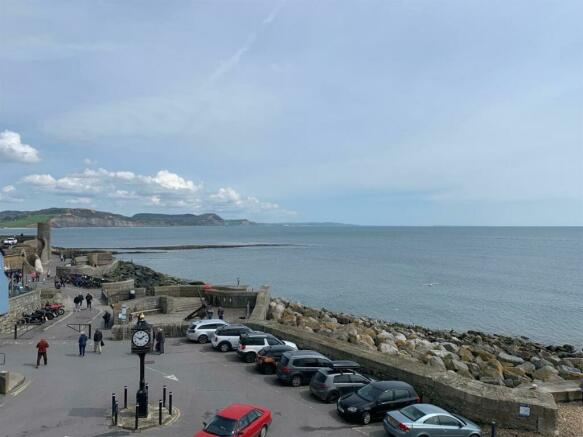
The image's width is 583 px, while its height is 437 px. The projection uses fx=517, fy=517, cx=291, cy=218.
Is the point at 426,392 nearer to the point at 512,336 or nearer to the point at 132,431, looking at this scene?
the point at 132,431

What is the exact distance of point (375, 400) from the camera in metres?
14.2

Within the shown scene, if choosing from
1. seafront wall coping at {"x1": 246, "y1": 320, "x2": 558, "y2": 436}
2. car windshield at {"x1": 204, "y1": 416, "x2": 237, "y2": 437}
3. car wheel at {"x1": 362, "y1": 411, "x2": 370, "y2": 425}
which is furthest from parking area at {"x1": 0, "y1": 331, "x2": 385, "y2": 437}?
seafront wall coping at {"x1": 246, "y1": 320, "x2": 558, "y2": 436}

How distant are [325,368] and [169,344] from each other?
31.4 feet

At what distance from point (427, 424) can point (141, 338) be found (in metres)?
7.90

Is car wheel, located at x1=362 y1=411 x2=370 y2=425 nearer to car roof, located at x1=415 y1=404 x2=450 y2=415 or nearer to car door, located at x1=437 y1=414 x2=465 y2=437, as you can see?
car roof, located at x1=415 y1=404 x2=450 y2=415

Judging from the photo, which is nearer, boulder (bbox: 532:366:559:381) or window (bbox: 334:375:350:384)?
window (bbox: 334:375:350:384)

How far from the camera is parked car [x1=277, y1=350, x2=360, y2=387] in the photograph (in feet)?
56.9

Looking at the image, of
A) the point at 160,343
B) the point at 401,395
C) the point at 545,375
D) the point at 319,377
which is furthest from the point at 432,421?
the point at 545,375

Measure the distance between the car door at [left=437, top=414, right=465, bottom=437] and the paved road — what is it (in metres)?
1.74

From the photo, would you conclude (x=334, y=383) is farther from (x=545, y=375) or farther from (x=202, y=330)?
A: (x=545, y=375)

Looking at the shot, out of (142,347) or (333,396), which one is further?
(333,396)

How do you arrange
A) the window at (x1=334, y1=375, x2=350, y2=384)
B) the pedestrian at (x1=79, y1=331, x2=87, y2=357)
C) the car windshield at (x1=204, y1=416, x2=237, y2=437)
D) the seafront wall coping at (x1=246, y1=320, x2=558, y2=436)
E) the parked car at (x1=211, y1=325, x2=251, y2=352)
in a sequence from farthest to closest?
the parked car at (x1=211, y1=325, x2=251, y2=352) → the pedestrian at (x1=79, y1=331, x2=87, y2=357) → the window at (x1=334, y1=375, x2=350, y2=384) → the seafront wall coping at (x1=246, y1=320, x2=558, y2=436) → the car windshield at (x1=204, y1=416, x2=237, y2=437)

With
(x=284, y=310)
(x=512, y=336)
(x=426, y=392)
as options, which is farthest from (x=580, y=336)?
(x=426, y=392)

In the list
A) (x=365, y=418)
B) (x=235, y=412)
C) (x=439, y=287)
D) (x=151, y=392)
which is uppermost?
(x=235, y=412)
